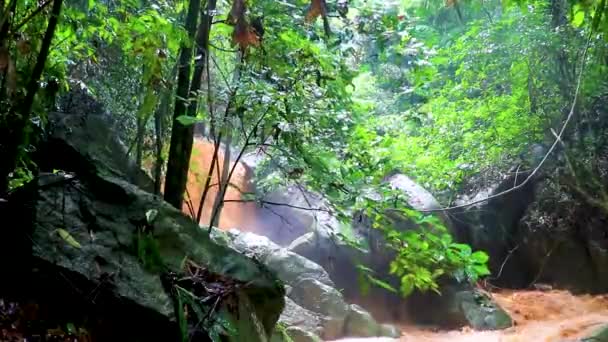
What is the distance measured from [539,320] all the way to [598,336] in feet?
8.99

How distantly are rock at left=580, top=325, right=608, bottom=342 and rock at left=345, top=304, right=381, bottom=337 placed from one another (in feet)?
10.0

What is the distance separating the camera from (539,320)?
876cm

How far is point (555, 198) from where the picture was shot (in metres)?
10.4

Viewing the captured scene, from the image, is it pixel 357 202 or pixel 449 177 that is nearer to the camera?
pixel 357 202

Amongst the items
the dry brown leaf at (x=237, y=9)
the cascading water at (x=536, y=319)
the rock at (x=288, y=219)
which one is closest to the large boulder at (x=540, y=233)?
the cascading water at (x=536, y=319)

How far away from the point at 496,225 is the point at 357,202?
8.34 m

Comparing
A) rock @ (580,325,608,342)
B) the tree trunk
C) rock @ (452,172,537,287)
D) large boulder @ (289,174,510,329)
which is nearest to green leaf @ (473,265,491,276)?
the tree trunk

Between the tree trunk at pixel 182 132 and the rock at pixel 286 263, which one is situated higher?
the tree trunk at pixel 182 132

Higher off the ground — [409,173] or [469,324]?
[409,173]

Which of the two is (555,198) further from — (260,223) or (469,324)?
(260,223)

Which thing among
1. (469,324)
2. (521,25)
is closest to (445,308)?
(469,324)

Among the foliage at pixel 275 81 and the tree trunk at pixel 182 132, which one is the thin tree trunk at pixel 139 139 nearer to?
the foliage at pixel 275 81

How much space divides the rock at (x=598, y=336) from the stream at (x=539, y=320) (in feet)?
0.90

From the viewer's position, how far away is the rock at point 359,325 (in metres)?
8.19
